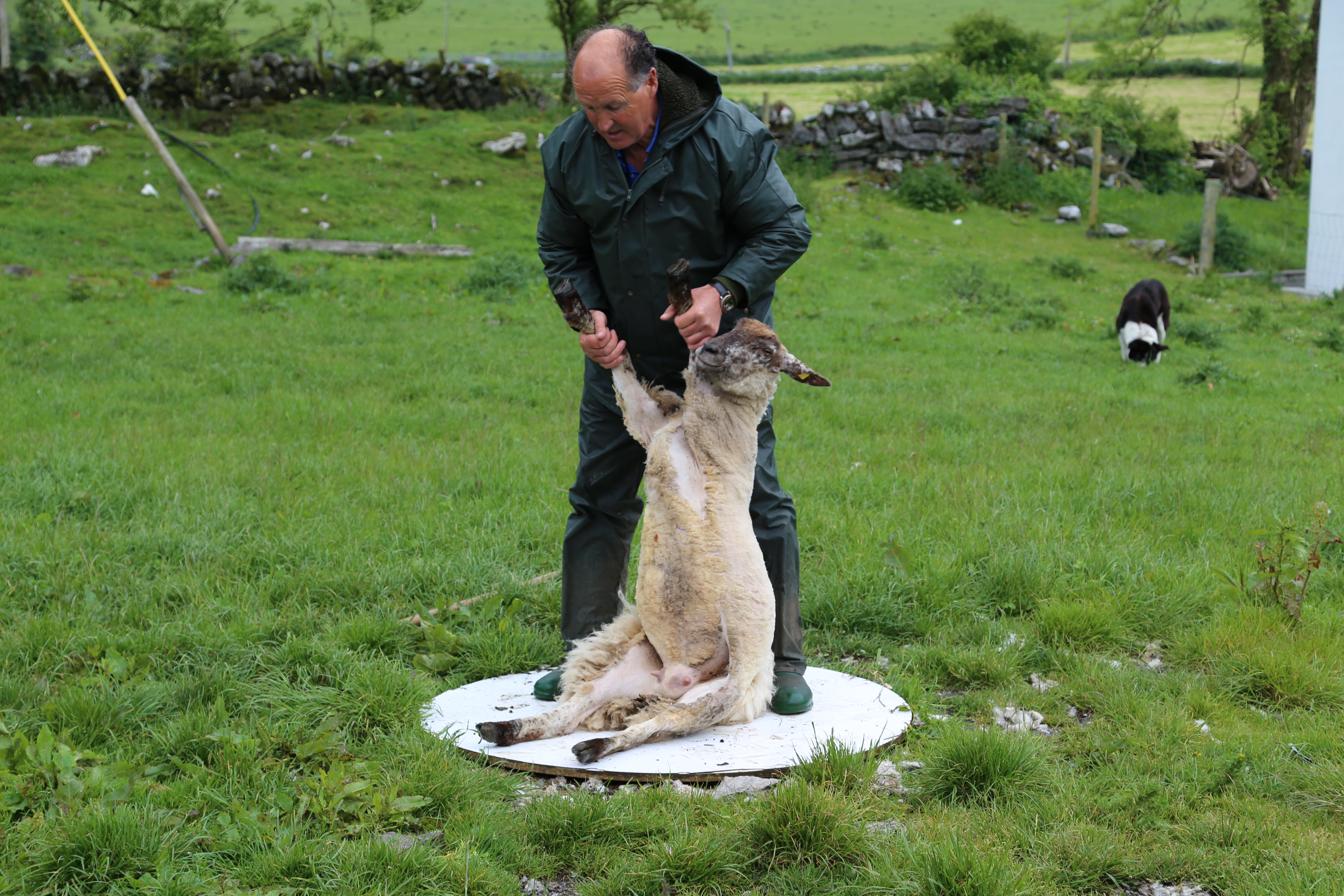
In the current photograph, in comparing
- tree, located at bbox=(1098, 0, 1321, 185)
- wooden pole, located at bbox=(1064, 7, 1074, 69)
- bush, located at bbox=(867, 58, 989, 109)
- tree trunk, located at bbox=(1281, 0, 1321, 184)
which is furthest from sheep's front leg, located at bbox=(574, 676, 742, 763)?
tree trunk, located at bbox=(1281, 0, 1321, 184)

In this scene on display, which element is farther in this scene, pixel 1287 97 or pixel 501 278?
pixel 1287 97

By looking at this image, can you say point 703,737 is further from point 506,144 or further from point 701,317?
point 506,144

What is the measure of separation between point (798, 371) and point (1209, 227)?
58.5 feet

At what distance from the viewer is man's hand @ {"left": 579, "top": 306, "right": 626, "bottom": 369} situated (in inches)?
151

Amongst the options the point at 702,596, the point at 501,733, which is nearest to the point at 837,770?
the point at 702,596

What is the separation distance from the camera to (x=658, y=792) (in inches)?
131

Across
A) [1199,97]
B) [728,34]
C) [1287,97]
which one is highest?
[728,34]

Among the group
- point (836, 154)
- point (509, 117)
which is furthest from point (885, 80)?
point (509, 117)

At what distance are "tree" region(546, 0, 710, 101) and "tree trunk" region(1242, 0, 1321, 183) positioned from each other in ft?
44.9

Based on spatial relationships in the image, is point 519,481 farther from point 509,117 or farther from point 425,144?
point 509,117

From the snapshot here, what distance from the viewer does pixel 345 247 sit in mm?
15789

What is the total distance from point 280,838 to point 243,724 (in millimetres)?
960

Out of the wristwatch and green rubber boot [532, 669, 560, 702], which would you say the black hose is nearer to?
green rubber boot [532, 669, 560, 702]

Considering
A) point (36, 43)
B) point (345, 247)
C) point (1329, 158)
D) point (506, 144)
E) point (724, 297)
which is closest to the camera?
point (724, 297)
